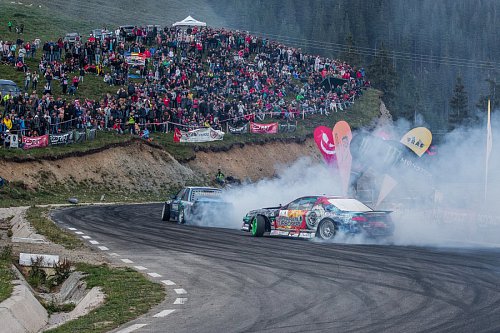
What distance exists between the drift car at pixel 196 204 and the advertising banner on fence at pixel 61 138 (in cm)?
1494

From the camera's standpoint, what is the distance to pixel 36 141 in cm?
4275

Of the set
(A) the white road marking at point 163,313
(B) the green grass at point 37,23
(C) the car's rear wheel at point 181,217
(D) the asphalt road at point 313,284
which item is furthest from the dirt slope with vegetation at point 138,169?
(A) the white road marking at point 163,313

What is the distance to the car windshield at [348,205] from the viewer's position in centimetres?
2247

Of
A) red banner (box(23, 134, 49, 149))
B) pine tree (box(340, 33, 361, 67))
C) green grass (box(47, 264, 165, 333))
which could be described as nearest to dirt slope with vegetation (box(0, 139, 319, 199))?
red banner (box(23, 134, 49, 149))

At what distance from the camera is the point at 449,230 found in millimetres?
24812

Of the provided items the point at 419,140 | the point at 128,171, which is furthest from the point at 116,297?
the point at 128,171

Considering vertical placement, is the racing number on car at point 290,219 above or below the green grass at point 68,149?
below

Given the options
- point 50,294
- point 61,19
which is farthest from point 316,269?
point 61,19

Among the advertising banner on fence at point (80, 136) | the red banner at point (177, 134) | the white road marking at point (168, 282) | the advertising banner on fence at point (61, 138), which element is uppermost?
the red banner at point (177, 134)

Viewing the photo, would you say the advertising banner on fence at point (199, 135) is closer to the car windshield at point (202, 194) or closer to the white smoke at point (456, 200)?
the car windshield at point (202, 194)

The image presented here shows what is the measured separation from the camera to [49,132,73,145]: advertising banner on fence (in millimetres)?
43938

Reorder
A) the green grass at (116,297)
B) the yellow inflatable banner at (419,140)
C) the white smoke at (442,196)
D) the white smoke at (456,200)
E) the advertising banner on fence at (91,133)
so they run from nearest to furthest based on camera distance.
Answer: the green grass at (116,297) < the white smoke at (456,200) < the white smoke at (442,196) < the yellow inflatable banner at (419,140) < the advertising banner on fence at (91,133)

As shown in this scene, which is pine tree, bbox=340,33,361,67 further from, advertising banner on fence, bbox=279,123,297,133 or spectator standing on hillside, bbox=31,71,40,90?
spectator standing on hillside, bbox=31,71,40,90

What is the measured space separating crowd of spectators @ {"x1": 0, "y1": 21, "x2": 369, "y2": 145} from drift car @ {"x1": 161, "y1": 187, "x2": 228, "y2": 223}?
1365 cm
